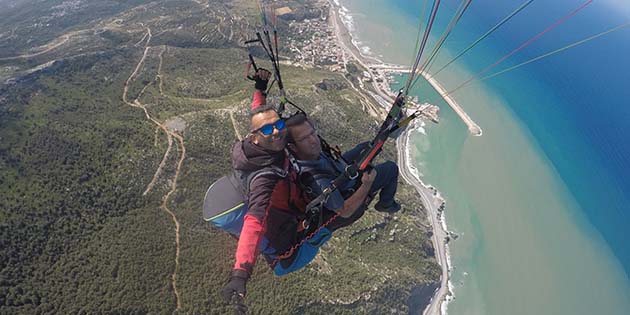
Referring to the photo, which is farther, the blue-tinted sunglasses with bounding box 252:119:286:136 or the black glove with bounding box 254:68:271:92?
the black glove with bounding box 254:68:271:92

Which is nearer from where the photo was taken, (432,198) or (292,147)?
(292,147)

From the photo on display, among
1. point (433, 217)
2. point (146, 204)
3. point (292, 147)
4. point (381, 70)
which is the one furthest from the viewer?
point (381, 70)

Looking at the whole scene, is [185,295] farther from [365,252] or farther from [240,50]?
[240,50]

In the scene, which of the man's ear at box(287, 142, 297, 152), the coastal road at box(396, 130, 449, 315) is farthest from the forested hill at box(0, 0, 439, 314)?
the man's ear at box(287, 142, 297, 152)

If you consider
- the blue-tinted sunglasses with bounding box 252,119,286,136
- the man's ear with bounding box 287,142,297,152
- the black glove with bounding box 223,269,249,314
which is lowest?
the black glove with bounding box 223,269,249,314

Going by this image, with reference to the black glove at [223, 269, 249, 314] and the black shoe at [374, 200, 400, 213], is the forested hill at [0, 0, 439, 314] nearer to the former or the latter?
the black shoe at [374, 200, 400, 213]

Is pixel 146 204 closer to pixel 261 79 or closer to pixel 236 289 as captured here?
pixel 261 79

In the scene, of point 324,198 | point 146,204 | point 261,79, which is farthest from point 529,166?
point 324,198
